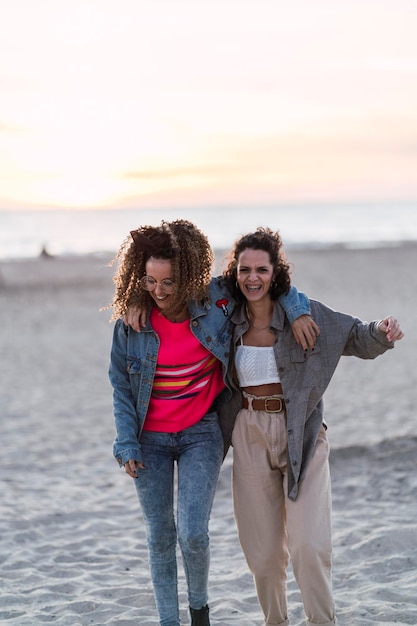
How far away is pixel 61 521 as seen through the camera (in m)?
5.97

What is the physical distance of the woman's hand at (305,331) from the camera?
11.9ft

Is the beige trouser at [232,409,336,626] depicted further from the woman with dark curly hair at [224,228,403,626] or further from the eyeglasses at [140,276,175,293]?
the eyeglasses at [140,276,175,293]

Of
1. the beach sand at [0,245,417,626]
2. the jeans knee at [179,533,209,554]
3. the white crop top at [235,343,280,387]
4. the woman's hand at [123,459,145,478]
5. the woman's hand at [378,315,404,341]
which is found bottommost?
the beach sand at [0,245,417,626]

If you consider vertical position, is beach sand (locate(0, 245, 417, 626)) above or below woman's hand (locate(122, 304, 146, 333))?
below

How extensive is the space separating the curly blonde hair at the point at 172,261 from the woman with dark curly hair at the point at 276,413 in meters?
0.18

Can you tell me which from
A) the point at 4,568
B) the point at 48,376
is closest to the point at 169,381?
the point at 4,568

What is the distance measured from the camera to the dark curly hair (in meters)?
3.70

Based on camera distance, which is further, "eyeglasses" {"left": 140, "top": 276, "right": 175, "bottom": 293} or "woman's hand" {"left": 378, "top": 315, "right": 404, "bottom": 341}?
"eyeglasses" {"left": 140, "top": 276, "right": 175, "bottom": 293}

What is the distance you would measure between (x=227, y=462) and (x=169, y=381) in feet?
12.0

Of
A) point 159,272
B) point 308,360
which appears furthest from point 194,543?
point 159,272

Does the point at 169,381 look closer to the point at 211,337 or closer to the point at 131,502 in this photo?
the point at 211,337

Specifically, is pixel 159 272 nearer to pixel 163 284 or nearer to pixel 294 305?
pixel 163 284

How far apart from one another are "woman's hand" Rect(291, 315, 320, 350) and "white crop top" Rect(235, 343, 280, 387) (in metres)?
0.14

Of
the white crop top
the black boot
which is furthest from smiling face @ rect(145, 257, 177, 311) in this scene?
the black boot
